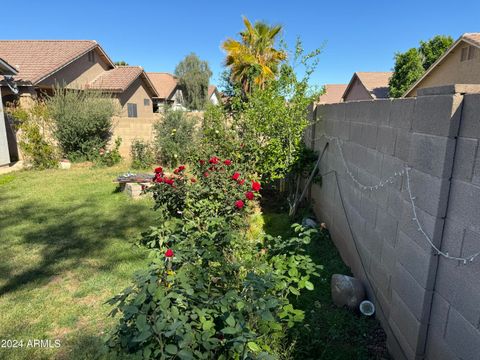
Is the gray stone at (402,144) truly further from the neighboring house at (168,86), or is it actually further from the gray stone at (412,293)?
the neighboring house at (168,86)

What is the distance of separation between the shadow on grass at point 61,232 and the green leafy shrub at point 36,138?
3.64 meters

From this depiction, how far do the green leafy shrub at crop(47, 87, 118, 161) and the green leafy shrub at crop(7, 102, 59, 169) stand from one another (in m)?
0.28

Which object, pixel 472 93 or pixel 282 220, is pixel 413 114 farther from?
pixel 282 220

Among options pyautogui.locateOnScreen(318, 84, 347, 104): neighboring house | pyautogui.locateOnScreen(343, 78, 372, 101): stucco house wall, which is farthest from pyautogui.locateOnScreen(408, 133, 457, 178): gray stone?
pyautogui.locateOnScreen(318, 84, 347, 104): neighboring house

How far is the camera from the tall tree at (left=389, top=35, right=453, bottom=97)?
22719mm

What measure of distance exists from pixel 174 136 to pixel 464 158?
9.73m

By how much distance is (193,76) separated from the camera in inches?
1293

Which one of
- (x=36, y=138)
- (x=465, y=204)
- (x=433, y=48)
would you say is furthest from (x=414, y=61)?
(x=465, y=204)

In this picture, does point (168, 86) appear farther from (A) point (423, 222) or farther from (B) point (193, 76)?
(A) point (423, 222)

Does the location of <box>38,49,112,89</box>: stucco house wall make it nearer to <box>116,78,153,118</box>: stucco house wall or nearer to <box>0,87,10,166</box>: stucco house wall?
<box>116,78,153,118</box>: stucco house wall

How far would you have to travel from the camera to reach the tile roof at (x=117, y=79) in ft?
58.5

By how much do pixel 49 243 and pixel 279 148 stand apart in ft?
12.6

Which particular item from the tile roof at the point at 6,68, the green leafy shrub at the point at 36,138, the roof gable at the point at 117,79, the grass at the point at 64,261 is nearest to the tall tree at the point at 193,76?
the roof gable at the point at 117,79

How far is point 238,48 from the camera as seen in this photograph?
19.3 meters
